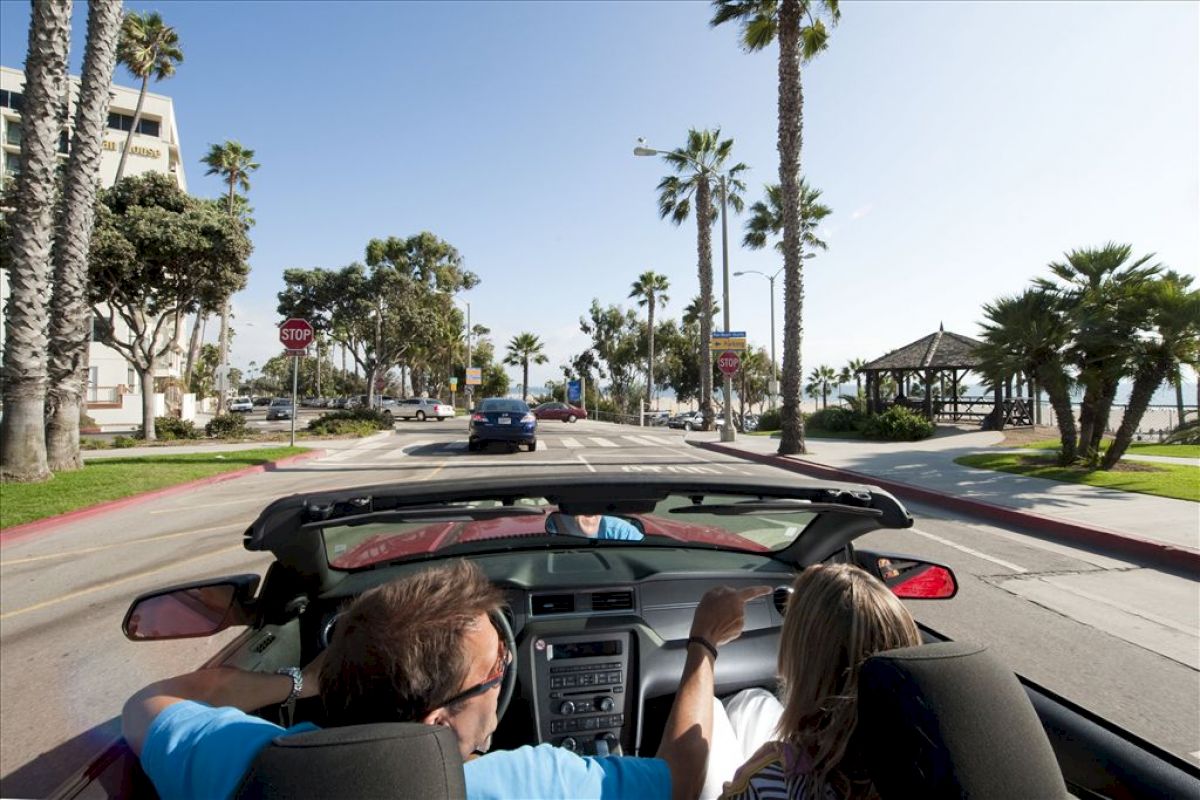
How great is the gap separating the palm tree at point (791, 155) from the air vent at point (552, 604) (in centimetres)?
1674

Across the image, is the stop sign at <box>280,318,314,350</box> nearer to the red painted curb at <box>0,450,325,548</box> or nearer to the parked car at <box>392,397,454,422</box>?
the red painted curb at <box>0,450,325,548</box>

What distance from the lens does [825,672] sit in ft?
4.38

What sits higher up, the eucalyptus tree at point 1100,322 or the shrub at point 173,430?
the eucalyptus tree at point 1100,322

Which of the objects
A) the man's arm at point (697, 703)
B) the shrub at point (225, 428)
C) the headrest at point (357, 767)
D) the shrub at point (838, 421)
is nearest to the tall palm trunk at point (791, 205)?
the shrub at point (838, 421)

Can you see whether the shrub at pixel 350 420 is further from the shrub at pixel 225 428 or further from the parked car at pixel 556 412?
the parked car at pixel 556 412

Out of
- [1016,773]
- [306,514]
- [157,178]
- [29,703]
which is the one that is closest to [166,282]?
[157,178]

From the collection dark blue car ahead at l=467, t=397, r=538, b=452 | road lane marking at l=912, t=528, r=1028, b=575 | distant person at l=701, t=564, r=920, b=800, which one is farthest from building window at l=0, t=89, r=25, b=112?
distant person at l=701, t=564, r=920, b=800

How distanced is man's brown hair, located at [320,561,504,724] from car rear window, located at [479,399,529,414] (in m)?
18.3

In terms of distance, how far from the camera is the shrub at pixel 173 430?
22.4 meters

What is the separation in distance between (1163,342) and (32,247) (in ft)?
67.0

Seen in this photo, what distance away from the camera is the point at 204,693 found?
1494 millimetres

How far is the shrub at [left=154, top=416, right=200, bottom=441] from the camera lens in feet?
73.4

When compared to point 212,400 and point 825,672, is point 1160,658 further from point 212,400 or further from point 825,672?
point 212,400

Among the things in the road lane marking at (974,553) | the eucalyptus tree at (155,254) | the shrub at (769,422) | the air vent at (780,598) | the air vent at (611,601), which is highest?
the eucalyptus tree at (155,254)
